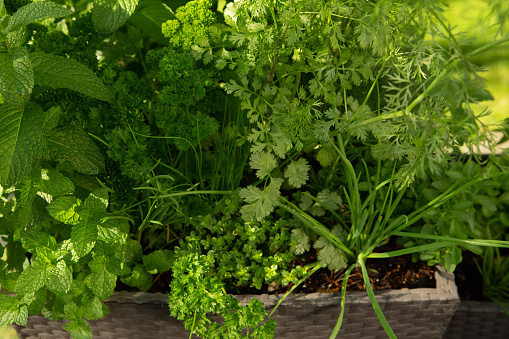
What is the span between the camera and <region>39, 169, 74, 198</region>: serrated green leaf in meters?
0.77

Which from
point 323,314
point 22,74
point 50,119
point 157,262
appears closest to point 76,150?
point 50,119

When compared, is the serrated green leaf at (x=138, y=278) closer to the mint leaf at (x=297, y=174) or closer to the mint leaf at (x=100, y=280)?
the mint leaf at (x=100, y=280)

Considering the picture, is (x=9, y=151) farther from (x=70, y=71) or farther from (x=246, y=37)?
(x=246, y=37)

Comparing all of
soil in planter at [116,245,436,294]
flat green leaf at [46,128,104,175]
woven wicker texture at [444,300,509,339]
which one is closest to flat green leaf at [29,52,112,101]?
flat green leaf at [46,128,104,175]

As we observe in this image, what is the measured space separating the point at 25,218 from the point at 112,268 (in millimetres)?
187

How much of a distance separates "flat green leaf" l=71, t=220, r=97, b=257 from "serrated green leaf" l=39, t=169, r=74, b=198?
0.06 metres

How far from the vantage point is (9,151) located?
2.34ft

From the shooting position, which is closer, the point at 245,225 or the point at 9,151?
the point at 9,151

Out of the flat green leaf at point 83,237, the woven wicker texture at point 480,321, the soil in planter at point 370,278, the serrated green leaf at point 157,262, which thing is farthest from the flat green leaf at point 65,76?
the woven wicker texture at point 480,321

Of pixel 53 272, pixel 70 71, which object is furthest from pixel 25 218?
pixel 70 71

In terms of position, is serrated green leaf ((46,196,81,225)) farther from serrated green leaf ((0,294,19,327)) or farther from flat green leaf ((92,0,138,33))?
flat green leaf ((92,0,138,33))

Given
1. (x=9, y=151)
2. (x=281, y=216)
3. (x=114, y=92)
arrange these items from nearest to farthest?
(x=9, y=151), (x=114, y=92), (x=281, y=216)

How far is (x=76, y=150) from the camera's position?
2.68ft

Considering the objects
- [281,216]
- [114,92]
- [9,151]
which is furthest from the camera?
[281,216]
